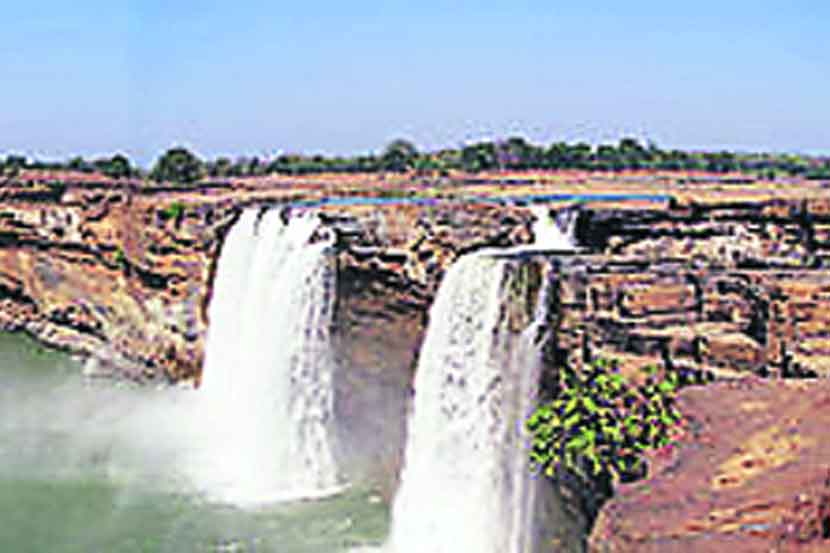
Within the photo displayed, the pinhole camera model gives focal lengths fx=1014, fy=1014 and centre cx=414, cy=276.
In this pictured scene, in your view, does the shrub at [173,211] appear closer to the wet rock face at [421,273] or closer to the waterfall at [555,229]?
the wet rock face at [421,273]

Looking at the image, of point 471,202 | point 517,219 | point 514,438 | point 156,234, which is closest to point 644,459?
point 514,438

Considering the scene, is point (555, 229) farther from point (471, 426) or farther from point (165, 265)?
point (165, 265)

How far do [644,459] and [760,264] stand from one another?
6520 mm

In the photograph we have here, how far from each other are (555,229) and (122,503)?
10378 mm

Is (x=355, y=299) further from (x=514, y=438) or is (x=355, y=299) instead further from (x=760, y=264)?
(x=760, y=264)

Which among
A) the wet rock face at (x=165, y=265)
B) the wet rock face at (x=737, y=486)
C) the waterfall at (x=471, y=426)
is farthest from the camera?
the wet rock face at (x=165, y=265)

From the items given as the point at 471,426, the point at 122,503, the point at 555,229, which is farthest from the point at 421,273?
the point at 122,503

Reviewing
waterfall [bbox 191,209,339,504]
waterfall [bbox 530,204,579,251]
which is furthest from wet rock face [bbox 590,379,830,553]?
waterfall [bbox 191,209,339,504]

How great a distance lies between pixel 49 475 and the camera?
22.3 metres

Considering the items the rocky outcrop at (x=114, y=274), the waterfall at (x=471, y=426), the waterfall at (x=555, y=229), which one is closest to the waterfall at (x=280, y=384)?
the waterfall at (x=471, y=426)

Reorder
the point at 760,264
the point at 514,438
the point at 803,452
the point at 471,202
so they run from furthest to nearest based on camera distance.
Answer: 1. the point at 471,202
2. the point at 760,264
3. the point at 514,438
4. the point at 803,452

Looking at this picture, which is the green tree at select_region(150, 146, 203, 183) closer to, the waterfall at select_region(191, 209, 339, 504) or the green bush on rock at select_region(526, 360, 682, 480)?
the waterfall at select_region(191, 209, 339, 504)

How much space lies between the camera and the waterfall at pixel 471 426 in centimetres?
1550

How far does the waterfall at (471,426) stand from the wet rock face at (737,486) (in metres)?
3.64
